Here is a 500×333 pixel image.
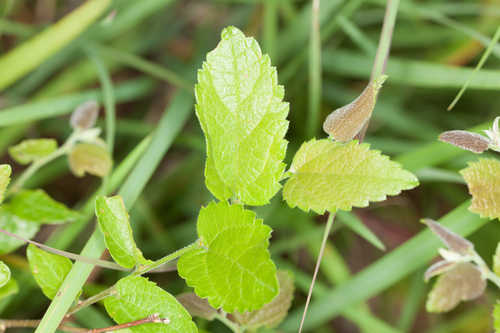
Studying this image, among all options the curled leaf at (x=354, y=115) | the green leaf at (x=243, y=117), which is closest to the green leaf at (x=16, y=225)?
the green leaf at (x=243, y=117)

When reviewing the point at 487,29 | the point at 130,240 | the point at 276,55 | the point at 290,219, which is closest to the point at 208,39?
the point at 276,55

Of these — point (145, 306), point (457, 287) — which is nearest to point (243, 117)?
point (145, 306)

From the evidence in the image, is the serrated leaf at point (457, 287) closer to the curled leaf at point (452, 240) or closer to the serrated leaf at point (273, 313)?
the curled leaf at point (452, 240)

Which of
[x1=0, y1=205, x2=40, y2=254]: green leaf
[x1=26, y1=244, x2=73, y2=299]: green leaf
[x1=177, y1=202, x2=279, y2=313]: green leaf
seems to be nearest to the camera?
[x1=177, y1=202, x2=279, y2=313]: green leaf

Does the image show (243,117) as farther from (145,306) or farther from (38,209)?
(38,209)

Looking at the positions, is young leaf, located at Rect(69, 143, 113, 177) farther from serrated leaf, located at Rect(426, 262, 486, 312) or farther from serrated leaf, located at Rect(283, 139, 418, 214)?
serrated leaf, located at Rect(426, 262, 486, 312)

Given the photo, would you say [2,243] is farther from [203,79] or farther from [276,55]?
[276,55]

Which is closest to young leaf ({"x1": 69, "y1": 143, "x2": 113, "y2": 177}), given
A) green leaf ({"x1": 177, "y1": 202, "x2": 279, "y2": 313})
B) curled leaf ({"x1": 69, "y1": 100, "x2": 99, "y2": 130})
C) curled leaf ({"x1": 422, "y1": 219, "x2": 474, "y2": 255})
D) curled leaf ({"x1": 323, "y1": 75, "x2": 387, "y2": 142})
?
curled leaf ({"x1": 69, "y1": 100, "x2": 99, "y2": 130})
